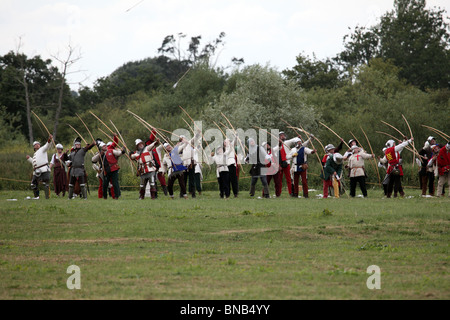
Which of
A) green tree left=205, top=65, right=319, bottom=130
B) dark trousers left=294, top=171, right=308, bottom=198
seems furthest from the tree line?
dark trousers left=294, top=171, right=308, bottom=198

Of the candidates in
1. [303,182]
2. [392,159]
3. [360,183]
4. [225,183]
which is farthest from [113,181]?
[392,159]

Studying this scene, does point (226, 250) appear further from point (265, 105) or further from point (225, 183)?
point (265, 105)

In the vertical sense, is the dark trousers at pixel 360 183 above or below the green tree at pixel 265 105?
below

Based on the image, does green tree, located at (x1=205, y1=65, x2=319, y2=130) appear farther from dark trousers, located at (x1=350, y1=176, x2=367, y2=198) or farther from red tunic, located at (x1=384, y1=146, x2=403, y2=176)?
red tunic, located at (x1=384, y1=146, x2=403, y2=176)

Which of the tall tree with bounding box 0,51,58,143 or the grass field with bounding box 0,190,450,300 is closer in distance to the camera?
the grass field with bounding box 0,190,450,300

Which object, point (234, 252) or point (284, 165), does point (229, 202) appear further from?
point (234, 252)

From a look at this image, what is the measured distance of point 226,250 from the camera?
460 inches

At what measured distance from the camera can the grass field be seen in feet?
27.2

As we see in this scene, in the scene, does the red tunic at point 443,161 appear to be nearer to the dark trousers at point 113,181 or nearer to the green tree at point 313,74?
the dark trousers at point 113,181

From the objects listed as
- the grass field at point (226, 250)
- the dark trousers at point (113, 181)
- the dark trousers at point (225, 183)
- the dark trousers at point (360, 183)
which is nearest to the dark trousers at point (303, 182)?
the dark trousers at point (360, 183)

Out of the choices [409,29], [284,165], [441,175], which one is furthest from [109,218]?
[409,29]

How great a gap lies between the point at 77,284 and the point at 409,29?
7110 cm

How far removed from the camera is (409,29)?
73625mm

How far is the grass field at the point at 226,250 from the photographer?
828cm
